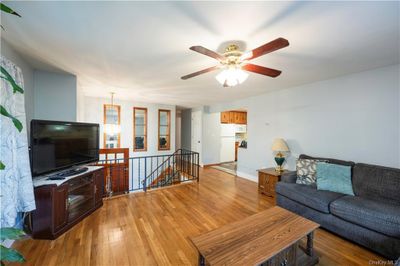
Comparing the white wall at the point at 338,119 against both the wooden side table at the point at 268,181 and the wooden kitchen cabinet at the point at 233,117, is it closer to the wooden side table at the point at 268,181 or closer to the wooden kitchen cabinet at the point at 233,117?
the wooden side table at the point at 268,181

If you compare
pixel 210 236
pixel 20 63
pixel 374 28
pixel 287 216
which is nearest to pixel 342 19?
pixel 374 28

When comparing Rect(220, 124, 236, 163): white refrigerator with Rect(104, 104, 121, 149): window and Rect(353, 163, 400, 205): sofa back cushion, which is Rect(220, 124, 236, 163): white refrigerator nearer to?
Rect(104, 104, 121, 149): window

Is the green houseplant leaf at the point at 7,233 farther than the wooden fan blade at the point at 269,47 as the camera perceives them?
No

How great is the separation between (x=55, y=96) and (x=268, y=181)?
14.0 feet

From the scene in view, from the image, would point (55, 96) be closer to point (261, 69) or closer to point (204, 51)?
point (204, 51)

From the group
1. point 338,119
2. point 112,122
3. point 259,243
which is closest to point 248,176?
point 338,119

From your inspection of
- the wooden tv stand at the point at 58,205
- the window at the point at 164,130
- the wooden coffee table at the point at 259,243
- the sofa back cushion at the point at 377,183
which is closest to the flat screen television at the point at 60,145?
the wooden tv stand at the point at 58,205

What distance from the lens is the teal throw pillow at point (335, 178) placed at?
2516 mm

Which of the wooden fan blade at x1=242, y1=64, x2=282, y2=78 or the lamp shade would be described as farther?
the lamp shade

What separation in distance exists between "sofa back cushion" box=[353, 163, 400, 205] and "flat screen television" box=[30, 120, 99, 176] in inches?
169

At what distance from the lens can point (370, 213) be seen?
1967 millimetres

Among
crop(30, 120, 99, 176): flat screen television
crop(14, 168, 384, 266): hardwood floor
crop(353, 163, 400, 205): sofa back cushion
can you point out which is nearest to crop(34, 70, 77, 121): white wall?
crop(30, 120, 99, 176): flat screen television

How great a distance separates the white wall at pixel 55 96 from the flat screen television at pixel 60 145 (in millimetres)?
467

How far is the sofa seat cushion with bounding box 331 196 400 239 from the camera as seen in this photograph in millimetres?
1827
